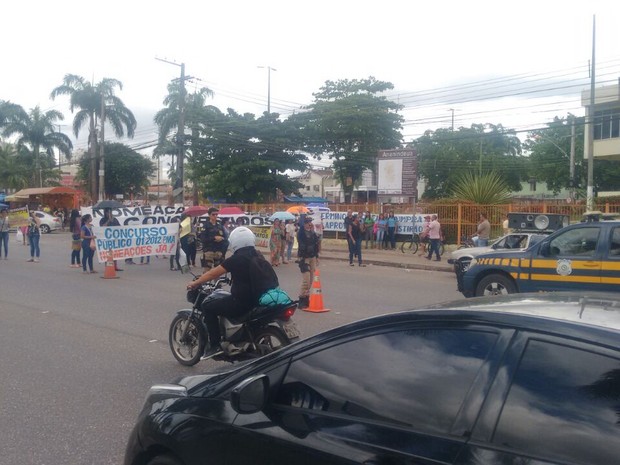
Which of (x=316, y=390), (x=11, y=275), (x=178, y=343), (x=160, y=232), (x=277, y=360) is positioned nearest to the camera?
(x=316, y=390)

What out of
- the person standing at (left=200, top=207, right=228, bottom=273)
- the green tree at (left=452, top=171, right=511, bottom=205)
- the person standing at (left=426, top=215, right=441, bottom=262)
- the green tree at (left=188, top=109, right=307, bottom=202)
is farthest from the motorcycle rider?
the green tree at (left=188, top=109, right=307, bottom=202)

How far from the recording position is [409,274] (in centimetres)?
1922

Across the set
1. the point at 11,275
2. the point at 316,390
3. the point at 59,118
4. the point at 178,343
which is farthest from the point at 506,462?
the point at 59,118

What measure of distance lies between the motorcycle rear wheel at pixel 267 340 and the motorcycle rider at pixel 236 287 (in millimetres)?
280

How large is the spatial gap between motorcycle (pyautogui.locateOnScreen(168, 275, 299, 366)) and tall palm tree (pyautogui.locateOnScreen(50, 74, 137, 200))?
4809 cm

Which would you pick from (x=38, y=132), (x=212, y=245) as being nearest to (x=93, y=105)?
(x=38, y=132)

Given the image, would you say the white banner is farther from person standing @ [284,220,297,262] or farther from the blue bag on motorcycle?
the blue bag on motorcycle

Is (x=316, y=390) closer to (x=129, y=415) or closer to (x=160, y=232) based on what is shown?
(x=129, y=415)

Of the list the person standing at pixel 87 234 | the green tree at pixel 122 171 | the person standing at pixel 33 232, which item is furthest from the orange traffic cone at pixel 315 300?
the green tree at pixel 122 171

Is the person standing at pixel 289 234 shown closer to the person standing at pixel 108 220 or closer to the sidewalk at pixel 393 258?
the sidewalk at pixel 393 258

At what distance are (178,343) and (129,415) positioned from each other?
175cm

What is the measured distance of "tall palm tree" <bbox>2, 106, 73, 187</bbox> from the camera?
59.3m

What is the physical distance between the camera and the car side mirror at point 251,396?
2.92 metres

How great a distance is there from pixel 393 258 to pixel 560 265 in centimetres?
1357
